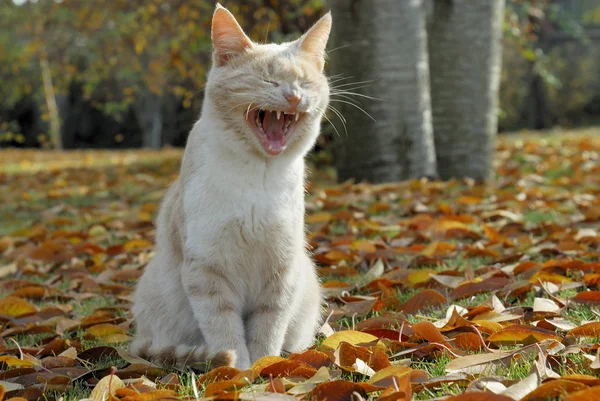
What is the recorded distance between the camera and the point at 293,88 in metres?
2.49

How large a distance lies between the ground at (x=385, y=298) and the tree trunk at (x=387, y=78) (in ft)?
1.27

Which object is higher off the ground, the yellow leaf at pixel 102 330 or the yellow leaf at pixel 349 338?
the yellow leaf at pixel 349 338

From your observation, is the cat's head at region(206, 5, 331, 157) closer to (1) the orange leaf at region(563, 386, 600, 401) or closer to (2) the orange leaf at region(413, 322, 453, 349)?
(2) the orange leaf at region(413, 322, 453, 349)

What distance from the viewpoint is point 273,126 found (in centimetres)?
259

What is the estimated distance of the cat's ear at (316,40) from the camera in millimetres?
2730

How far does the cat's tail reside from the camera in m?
2.30

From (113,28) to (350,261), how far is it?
8.31 metres

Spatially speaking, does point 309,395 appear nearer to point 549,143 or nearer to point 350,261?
point 350,261

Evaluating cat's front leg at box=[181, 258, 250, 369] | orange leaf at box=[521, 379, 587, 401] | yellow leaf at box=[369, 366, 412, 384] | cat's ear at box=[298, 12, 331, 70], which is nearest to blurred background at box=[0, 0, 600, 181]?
cat's ear at box=[298, 12, 331, 70]

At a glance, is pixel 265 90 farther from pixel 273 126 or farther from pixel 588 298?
pixel 588 298

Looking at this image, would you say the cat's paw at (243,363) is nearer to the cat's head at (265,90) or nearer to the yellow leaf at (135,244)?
the cat's head at (265,90)

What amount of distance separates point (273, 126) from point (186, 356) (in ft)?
2.98

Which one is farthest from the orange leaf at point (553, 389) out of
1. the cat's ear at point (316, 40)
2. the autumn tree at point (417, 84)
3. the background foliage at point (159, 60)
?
the autumn tree at point (417, 84)

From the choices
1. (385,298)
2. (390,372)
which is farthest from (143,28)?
(390,372)
